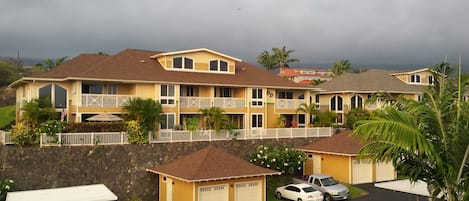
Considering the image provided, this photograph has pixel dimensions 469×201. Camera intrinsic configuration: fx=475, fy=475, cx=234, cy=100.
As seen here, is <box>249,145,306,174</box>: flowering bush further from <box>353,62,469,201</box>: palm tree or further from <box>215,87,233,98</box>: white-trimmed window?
<box>353,62,469,201</box>: palm tree

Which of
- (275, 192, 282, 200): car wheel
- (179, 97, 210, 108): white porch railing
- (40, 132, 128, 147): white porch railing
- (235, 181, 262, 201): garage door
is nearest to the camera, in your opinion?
(40, 132, 128, 147): white porch railing

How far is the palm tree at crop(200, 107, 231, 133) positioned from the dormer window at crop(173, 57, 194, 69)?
4708 mm

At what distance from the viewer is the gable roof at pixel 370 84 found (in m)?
48.5

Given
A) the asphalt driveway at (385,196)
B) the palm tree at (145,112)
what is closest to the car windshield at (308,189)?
the asphalt driveway at (385,196)

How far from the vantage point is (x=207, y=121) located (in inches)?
1358

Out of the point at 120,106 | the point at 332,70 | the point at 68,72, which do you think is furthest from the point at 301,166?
the point at 332,70

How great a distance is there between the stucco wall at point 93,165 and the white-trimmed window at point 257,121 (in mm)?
8412

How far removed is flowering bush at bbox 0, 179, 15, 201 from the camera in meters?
23.2

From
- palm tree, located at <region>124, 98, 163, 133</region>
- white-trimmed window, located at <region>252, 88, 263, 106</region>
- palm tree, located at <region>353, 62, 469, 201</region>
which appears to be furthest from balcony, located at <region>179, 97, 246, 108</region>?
palm tree, located at <region>353, 62, 469, 201</region>

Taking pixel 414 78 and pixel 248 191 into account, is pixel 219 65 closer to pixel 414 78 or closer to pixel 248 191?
pixel 248 191

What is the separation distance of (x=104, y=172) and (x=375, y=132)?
2102 centimetres

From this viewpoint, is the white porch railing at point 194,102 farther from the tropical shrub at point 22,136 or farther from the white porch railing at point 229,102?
the tropical shrub at point 22,136

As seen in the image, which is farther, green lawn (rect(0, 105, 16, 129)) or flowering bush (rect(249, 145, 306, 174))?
green lawn (rect(0, 105, 16, 129))

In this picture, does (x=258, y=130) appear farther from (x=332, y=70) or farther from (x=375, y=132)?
(x=332, y=70)
